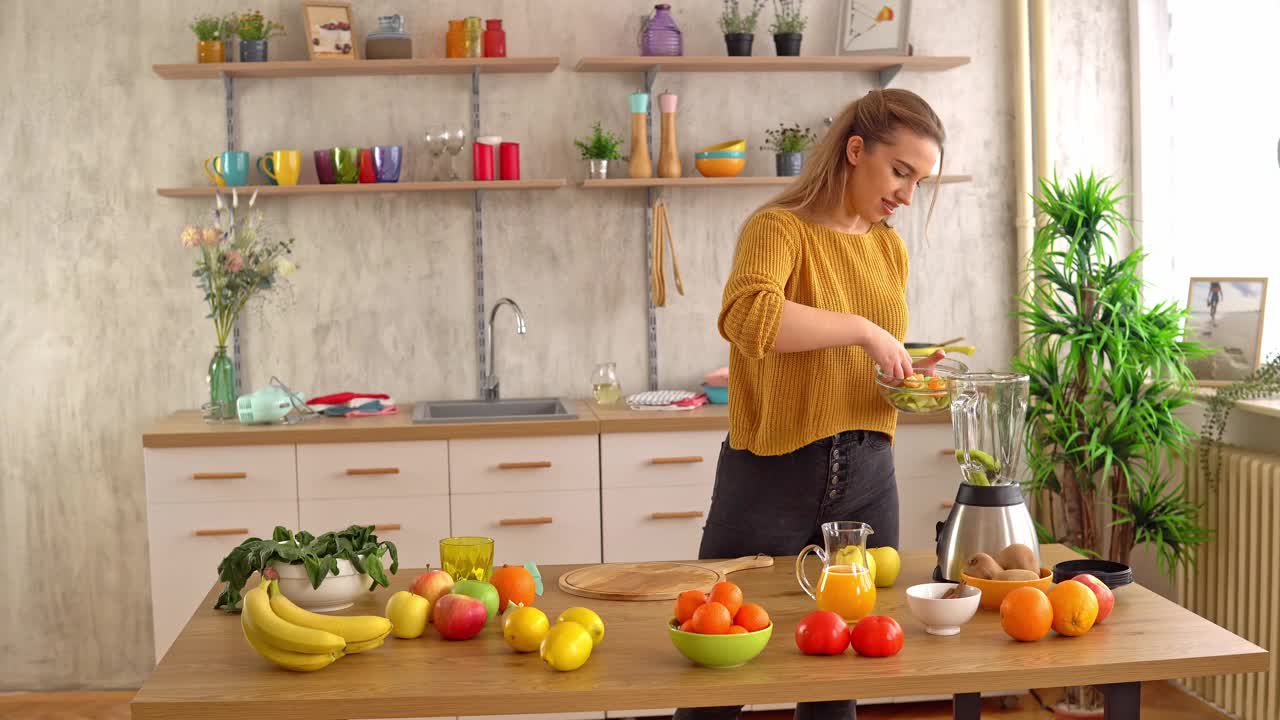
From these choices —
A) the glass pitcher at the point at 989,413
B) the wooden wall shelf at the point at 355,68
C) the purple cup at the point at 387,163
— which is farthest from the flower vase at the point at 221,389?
the glass pitcher at the point at 989,413

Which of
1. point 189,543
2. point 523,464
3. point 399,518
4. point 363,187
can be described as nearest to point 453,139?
point 363,187

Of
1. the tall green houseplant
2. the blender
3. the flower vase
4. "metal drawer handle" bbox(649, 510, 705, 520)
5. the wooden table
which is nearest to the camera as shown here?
the wooden table

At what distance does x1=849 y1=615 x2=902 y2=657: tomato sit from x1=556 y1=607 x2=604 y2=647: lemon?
13.6 inches

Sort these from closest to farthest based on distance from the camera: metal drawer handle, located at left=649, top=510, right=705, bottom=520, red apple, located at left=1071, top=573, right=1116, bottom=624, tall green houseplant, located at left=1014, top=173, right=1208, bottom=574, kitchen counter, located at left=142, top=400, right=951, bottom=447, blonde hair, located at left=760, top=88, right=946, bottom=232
→ 1. red apple, located at left=1071, top=573, right=1116, bottom=624
2. blonde hair, located at left=760, top=88, right=946, bottom=232
3. tall green houseplant, located at left=1014, top=173, right=1208, bottom=574
4. kitchen counter, located at left=142, top=400, right=951, bottom=447
5. metal drawer handle, located at left=649, top=510, right=705, bottom=520

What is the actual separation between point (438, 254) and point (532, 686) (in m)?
2.79

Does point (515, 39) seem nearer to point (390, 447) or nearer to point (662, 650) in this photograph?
point (390, 447)

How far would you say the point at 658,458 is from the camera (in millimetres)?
3691

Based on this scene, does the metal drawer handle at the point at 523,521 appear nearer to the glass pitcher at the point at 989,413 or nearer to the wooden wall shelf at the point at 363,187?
the wooden wall shelf at the point at 363,187

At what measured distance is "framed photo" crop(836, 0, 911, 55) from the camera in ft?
13.5

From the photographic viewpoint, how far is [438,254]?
4180 mm

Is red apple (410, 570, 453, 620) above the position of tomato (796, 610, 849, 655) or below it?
above

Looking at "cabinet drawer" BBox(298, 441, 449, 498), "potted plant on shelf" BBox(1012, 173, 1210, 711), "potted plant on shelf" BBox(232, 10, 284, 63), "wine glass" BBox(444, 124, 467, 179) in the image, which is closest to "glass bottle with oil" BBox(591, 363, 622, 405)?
"cabinet drawer" BBox(298, 441, 449, 498)

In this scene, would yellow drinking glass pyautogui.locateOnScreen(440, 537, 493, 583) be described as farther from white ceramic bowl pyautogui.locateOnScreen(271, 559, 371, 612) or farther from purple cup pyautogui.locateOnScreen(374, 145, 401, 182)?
purple cup pyautogui.locateOnScreen(374, 145, 401, 182)

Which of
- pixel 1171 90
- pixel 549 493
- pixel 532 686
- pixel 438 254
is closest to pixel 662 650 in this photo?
pixel 532 686
